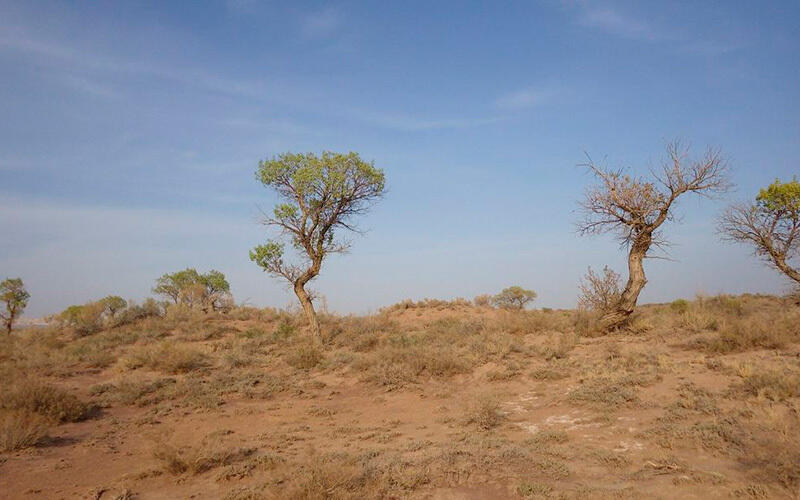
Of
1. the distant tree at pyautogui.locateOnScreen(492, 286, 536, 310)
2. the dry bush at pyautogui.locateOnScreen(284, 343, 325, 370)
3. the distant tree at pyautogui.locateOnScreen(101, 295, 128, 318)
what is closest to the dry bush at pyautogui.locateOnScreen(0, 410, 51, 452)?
the dry bush at pyautogui.locateOnScreen(284, 343, 325, 370)

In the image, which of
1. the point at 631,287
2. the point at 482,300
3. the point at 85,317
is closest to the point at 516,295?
the point at 482,300

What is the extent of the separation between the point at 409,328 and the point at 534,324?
645 centimetres

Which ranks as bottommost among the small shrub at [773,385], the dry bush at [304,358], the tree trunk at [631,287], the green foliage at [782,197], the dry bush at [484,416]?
the dry bush at [484,416]

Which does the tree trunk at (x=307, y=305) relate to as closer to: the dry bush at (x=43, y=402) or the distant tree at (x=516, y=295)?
the dry bush at (x=43, y=402)

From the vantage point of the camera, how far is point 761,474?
495 centimetres

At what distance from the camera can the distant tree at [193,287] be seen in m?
37.0

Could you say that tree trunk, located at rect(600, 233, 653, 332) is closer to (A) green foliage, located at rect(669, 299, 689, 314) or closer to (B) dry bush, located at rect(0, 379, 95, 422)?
(A) green foliage, located at rect(669, 299, 689, 314)

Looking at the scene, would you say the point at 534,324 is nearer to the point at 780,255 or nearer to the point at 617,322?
the point at 617,322

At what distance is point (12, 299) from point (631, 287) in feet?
118

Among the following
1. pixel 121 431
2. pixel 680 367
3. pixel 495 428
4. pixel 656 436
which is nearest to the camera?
pixel 656 436

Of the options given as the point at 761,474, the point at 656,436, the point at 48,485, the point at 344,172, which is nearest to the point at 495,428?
the point at 656,436

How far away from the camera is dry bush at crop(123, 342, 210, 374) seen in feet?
45.2

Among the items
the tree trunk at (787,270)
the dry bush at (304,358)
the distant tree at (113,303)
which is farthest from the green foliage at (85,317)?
the tree trunk at (787,270)

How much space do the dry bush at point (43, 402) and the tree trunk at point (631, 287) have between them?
49.1ft
